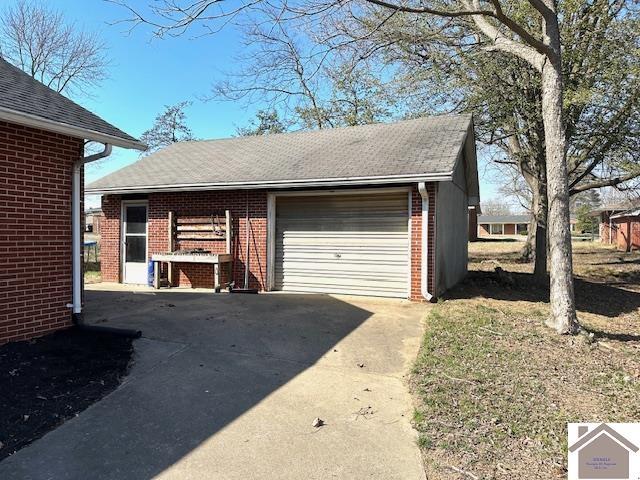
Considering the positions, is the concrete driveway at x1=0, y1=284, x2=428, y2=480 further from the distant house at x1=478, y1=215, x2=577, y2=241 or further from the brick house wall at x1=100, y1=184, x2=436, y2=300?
the distant house at x1=478, y1=215, x2=577, y2=241

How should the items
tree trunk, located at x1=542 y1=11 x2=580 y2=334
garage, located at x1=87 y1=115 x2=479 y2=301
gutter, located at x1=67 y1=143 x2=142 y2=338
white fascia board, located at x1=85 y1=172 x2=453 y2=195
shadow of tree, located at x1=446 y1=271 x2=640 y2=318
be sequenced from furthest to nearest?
shadow of tree, located at x1=446 y1=271 x2=640 y2=318 → garage, located at x1=87 y1=115 x2=479 y2=301 → white fascia board, located at x1=85 y1=172 x2=453 y2=195 → tree trunk, located at x1=542 y1=11 x2=580 y2=334 → gutter, located at x1=67 y1=143 x2=142 y2=338

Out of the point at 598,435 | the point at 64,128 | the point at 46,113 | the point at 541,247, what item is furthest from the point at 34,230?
the point at 541,247

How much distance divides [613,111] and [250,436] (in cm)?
1328

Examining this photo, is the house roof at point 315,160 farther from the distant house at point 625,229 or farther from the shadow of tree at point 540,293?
the distant house at point 625,229

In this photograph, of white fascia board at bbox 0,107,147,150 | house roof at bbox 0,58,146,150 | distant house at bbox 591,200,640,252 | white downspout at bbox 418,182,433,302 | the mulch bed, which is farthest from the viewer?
distant house at bbox 591,200,640,252

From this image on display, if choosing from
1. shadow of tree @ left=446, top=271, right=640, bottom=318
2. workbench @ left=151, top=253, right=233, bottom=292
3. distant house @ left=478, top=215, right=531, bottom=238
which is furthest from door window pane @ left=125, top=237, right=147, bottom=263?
distant house @ left=478, top=215, right=531, bottom=238

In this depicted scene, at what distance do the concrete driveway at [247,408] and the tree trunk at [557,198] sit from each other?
86.0 inches

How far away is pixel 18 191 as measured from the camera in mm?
5180

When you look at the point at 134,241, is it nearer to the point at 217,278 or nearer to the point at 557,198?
the point at 217,278

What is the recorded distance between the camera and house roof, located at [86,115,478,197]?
9.11 meters

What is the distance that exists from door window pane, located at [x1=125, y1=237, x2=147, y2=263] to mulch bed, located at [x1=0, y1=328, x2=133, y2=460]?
6.31 m

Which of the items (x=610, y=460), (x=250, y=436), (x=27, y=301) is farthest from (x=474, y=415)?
(x=27, y=301)

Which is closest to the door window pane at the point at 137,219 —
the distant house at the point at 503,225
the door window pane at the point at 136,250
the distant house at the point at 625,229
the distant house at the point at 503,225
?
the door window pane at the point at 136,250

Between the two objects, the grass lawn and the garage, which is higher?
the garage
